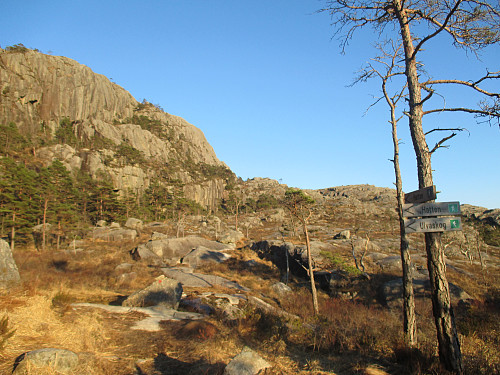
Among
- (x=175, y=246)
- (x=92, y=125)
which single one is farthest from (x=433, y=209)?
(x=92, y=125)

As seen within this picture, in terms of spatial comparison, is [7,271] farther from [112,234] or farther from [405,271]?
[112,234]

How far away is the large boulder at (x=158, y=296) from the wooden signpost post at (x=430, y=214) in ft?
31.2

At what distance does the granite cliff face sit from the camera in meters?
78.8

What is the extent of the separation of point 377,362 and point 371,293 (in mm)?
16045

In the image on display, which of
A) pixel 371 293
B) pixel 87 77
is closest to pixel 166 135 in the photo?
pixel 87 77

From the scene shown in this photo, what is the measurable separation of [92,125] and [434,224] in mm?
106781

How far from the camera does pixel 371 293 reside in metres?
19.5

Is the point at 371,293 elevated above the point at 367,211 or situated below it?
below

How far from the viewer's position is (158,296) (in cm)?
1120

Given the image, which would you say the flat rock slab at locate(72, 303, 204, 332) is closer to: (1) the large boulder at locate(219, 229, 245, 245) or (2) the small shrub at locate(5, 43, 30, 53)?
(1) the large boulder at locate(219, 229, 245, 245)

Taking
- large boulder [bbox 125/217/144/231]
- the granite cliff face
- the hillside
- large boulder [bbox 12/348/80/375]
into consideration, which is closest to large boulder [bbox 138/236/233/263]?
the hillside

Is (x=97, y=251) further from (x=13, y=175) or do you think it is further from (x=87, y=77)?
→ (x=87, y=77)

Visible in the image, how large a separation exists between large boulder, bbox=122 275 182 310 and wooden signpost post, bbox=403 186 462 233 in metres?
9.52

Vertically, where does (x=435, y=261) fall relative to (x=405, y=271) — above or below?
above
